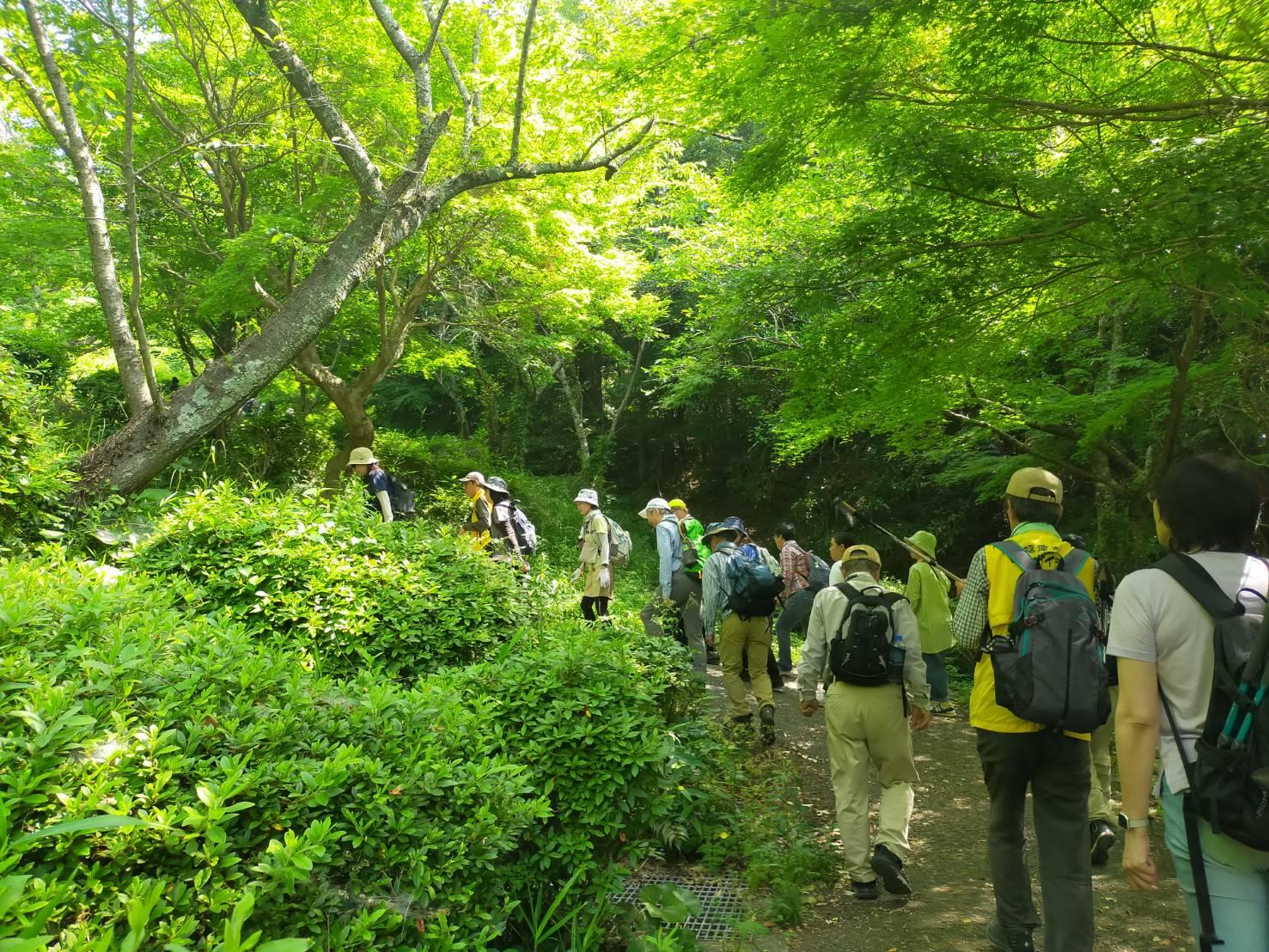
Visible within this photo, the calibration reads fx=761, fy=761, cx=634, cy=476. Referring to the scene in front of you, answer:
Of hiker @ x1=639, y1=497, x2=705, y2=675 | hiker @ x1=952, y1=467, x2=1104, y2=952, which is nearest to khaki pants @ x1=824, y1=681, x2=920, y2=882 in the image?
hiker @ x1=952, y1=467, x2=1104, y2=952

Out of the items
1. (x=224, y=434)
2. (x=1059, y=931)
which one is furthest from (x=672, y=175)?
(x=1059, y=931)

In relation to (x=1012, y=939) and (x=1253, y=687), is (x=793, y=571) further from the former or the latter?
(x=1253, y=687)

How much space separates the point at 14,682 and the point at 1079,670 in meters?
3.52

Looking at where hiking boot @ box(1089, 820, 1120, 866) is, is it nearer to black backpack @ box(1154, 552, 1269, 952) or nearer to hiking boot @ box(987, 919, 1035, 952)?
hiking boot @ box(987, 919, 1035, 952)

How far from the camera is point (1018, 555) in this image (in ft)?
10.3

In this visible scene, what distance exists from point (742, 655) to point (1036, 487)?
3128mm

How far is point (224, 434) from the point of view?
11.2 meters

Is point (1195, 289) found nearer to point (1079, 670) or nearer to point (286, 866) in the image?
point (1079, 670)

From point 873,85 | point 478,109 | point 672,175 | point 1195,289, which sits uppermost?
point 672,175

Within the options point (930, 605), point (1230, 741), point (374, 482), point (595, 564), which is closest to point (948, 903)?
point (1230, 741)

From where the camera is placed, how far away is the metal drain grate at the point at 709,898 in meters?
3.29

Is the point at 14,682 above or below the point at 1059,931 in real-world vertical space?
above

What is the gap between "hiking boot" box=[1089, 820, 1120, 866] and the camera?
4207 millimetres

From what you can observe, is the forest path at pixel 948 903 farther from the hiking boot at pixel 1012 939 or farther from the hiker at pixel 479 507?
the hiker at pixel 479 507
